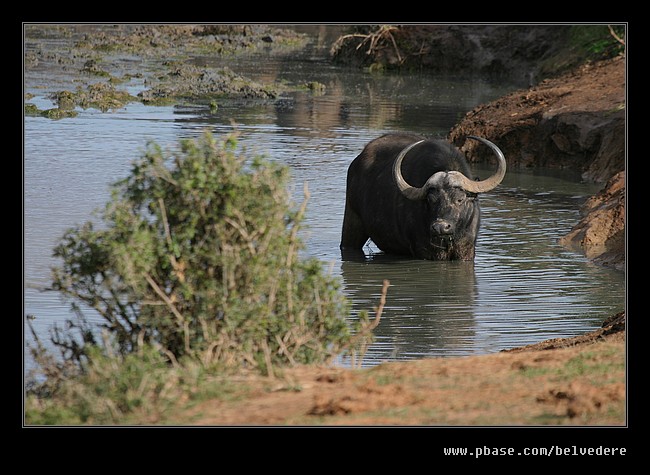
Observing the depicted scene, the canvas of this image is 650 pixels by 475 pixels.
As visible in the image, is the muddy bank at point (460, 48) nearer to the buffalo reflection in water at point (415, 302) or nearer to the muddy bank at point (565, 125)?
the muddy bank at point (565, 125)

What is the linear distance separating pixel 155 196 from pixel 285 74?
2537 cm

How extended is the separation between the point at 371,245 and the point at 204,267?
22.9 feet

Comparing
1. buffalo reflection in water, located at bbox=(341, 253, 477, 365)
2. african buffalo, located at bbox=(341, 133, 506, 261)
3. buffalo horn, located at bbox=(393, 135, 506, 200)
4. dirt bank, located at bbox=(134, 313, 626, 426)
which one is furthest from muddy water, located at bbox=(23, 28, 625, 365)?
dirt bank, located at bbox=(134, 313, 626, 426)

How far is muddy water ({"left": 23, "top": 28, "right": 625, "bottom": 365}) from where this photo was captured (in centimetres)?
945

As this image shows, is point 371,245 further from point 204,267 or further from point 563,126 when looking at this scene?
point 204,267

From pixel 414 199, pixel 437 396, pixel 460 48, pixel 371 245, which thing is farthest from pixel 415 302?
pixel 460 48

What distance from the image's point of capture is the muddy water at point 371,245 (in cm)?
945

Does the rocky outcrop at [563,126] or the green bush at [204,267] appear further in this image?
the rocky outcrop at [563,126]

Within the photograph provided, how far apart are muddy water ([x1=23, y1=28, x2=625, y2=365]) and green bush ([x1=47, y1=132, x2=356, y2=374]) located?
1.23ft

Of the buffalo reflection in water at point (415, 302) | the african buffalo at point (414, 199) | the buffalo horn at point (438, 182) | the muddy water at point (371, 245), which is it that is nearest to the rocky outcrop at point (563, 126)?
the muddy water at point (371, 245)

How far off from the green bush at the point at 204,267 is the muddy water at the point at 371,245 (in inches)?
14.7

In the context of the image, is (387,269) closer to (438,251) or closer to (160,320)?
(438,251)

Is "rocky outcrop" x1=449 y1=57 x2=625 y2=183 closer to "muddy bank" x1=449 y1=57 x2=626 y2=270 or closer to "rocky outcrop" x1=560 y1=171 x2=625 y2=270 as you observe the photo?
Result: "muddy bank" x1=449 y1=57 x2=626 y2=270
